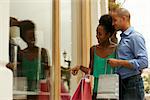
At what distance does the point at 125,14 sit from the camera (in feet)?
8.95

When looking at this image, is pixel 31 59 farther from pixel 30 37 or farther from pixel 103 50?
pixel 103 50

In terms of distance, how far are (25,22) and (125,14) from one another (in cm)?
95

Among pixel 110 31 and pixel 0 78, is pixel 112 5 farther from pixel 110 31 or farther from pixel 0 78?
pixel 0 78

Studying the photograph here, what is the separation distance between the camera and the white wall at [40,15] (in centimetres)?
301

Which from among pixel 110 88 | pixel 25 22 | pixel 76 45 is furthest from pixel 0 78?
pixel 76 45

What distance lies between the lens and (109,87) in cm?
247

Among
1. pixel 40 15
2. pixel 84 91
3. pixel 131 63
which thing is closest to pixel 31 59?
pixel 40 15

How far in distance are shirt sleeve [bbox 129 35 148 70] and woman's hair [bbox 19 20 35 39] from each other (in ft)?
3.31

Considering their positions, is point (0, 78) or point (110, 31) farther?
point (110, 31)

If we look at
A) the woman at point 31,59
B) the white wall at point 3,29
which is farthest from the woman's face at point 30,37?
the white wall at point 3,29

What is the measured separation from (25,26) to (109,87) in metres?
1.05

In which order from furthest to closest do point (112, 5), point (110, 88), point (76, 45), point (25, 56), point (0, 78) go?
point (112, 5), point (76, 45), point (25, 56), point (110, 88), point (0, 78)

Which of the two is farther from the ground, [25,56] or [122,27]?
[122,27]

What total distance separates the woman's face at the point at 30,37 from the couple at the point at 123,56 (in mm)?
553
